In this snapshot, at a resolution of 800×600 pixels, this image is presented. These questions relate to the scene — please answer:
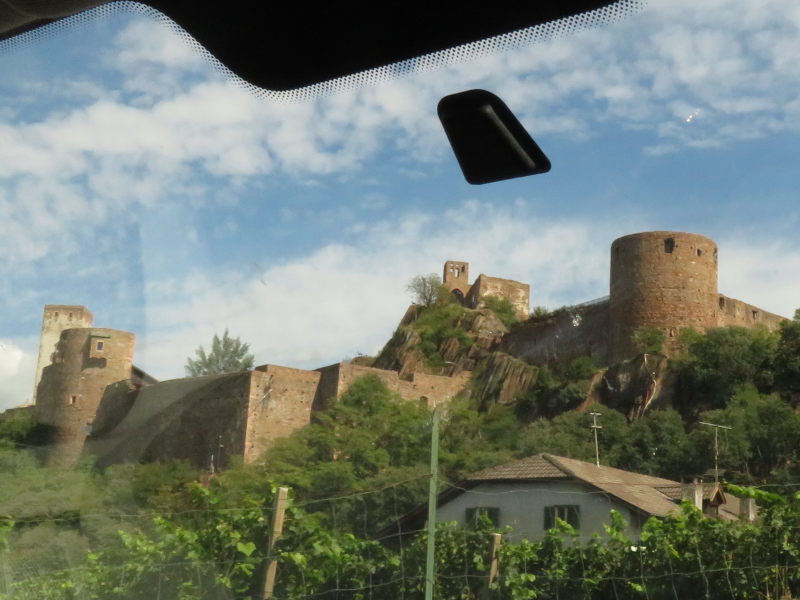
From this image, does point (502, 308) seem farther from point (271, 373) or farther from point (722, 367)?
point (271, 373)

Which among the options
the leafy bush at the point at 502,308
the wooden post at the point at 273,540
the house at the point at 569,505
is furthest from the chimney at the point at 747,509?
the leafy bush at the point at 502,308

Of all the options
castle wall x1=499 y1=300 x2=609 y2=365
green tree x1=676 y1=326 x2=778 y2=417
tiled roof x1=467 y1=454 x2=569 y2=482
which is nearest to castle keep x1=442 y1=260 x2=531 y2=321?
castle wall x1=499 y1=300 x2=609 y2=365

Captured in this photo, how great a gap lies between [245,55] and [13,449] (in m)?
1.53

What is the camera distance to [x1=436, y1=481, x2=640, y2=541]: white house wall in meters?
3.64

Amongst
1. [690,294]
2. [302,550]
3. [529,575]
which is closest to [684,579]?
[529,575]

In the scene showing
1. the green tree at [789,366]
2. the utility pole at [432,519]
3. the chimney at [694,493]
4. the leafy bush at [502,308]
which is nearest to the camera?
the utility pole at [432,519]

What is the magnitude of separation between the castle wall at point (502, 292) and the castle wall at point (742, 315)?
9634 mm

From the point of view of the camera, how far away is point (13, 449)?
3.00 metres

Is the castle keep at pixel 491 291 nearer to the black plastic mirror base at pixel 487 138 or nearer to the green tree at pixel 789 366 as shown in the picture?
the green tree at pixel 789 366

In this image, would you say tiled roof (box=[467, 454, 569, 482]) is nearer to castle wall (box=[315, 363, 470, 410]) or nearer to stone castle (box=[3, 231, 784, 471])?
stone castle (box=[3, 231, 784, 471])

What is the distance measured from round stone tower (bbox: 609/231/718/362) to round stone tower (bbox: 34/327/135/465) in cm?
2734

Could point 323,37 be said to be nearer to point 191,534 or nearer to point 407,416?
point 191,534

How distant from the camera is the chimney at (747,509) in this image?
3.59 metres

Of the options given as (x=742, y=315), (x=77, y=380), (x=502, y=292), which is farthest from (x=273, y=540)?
(x=502, y=292)
